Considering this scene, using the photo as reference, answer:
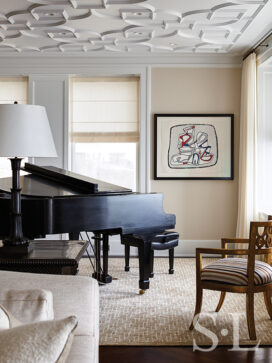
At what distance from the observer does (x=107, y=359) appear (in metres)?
3.18

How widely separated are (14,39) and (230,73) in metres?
2.99

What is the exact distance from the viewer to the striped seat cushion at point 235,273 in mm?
3524

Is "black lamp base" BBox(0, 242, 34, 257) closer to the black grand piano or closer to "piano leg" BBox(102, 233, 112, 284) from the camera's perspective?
the black grand piano

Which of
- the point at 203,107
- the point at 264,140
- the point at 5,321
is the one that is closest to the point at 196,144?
the point at 203,107

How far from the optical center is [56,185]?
473cm

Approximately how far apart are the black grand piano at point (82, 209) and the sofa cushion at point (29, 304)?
7.79 ft

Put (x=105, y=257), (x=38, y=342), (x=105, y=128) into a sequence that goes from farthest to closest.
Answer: (x=105, y=128)
(x=105, y=257)
(x=38, y=342)

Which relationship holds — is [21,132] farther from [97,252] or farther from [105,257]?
[105,257]

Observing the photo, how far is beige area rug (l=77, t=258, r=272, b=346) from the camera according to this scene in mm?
3570

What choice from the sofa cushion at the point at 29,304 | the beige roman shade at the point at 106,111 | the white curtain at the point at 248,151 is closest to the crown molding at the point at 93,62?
the beige roman shade at the point at 106,111

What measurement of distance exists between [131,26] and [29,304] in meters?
4.65

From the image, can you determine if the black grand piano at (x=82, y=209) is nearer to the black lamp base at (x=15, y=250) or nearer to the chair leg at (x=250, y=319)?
the black lamp base at (x=15, y=250)

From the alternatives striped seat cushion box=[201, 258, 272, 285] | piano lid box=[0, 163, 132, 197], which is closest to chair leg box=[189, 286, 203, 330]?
striped seat cushion box=[201, 258, 272, 285]

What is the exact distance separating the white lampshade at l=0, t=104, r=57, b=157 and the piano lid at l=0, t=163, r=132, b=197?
1583mm
